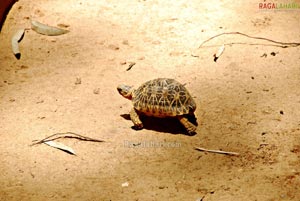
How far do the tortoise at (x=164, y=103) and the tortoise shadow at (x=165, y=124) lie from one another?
9 centimetres

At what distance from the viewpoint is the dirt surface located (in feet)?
12.7

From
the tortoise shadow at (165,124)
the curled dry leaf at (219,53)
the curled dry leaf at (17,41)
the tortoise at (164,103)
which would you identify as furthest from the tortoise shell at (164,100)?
the curled dry leaf at (17,41)

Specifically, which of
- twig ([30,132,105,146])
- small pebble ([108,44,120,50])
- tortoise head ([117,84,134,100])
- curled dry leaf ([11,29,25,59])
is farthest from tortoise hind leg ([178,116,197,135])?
curled dry leaf ([11,29,25,59])

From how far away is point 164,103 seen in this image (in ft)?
14.5

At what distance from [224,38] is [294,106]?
5.35 ft

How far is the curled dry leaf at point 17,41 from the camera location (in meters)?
5.82

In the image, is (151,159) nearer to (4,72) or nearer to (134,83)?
(134,83)

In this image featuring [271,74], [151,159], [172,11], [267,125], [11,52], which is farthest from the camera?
[172,11]

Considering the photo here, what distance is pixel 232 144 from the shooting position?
14.0 ft

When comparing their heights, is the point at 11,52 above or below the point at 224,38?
below

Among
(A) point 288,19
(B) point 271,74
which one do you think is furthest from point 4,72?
(A) point 288,19

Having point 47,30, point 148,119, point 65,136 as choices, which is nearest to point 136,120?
point 148,119

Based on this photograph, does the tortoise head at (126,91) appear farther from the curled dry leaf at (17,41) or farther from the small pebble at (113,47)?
the curled dry leaf at (17,41)

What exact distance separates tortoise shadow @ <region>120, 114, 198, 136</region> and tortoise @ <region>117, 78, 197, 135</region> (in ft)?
0.28
